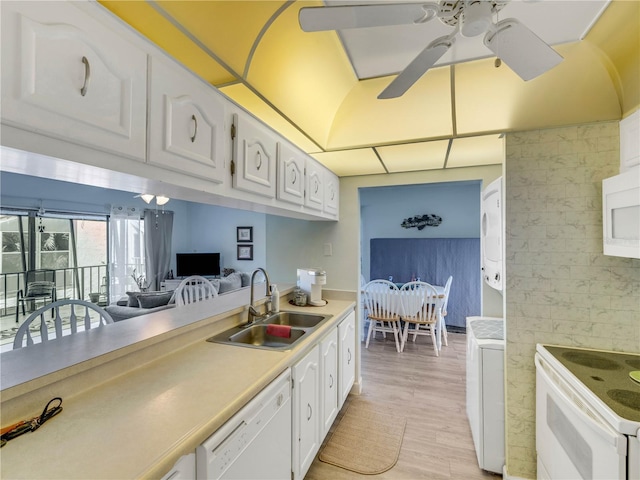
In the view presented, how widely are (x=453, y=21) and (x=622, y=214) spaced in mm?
1238

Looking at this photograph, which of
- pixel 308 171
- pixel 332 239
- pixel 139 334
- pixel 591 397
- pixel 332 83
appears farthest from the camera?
pixel 332 239

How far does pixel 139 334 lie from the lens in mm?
1341

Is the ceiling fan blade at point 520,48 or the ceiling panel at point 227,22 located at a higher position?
the ceiling panel at point 227,22

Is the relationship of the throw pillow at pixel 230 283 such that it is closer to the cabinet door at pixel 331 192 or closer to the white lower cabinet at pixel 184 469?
the cabinet door at pixel 331 192

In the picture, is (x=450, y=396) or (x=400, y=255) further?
(x=400, y=255)

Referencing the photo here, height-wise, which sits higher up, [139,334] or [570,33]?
[570,33]

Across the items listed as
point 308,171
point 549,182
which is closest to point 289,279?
point 308,171

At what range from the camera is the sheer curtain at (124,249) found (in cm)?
560

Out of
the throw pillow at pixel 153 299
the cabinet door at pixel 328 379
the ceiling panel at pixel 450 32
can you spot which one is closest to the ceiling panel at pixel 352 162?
the ceiling panel at pixel 450 32

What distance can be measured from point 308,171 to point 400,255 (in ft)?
11.3

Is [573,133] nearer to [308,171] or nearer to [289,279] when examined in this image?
[308,171]

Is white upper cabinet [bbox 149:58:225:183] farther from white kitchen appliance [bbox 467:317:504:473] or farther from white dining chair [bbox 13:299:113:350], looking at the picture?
white kitchen appliance [bbox 467:317:504:473]

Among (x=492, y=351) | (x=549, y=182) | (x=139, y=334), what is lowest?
(x=492, y=351)

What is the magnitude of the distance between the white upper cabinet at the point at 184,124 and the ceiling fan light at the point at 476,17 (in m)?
0.98
